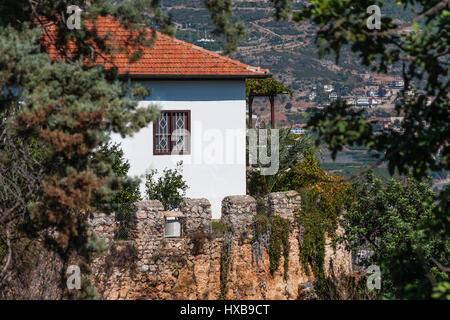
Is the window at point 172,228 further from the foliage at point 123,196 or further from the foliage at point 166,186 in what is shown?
the foliage at point 166,186

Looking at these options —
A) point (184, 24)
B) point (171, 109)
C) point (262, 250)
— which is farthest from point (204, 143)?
point (184, 24)

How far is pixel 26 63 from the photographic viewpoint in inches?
392

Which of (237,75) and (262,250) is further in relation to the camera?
(237,75)

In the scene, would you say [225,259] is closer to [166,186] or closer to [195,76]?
[166,186]

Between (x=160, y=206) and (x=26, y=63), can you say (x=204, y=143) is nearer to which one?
(x=160, y=206)

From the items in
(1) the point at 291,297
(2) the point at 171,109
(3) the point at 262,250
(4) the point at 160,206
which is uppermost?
(2) the point at 171,109

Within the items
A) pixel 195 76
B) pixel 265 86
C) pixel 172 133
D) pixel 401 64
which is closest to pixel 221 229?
pixel 172 133

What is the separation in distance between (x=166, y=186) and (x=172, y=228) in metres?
2.60

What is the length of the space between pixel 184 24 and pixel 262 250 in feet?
283

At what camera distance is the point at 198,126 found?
20406mm

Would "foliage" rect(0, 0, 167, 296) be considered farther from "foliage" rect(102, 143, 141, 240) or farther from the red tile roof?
the red tile roof

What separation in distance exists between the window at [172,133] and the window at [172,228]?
3.63m
